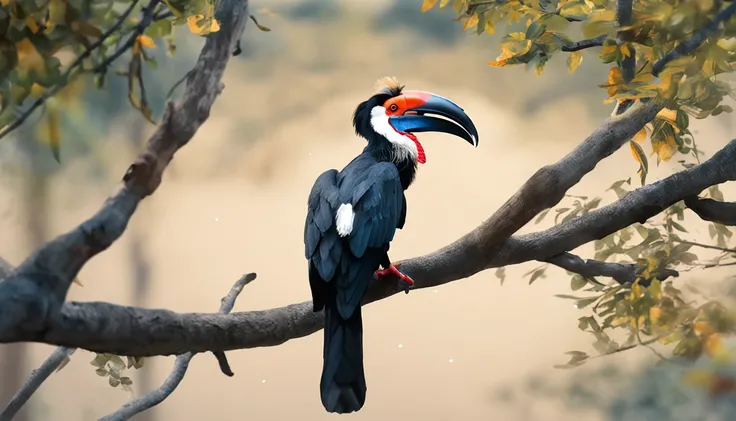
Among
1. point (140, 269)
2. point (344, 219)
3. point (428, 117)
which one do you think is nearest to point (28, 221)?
point (140, 269)

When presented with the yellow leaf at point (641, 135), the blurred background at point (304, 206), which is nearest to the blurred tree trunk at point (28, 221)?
the blurred background at point (304, 206)

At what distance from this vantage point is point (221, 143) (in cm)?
236

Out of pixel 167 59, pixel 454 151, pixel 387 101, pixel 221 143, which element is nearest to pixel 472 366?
pixel 454 151

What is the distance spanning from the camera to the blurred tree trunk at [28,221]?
2264 mm

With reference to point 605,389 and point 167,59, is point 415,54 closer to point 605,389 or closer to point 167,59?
point 167,59

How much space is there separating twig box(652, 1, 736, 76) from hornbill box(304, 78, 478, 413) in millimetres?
630

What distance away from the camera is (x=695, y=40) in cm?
167

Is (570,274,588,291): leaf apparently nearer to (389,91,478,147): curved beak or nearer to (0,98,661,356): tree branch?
(0,98,661,356): tree branch

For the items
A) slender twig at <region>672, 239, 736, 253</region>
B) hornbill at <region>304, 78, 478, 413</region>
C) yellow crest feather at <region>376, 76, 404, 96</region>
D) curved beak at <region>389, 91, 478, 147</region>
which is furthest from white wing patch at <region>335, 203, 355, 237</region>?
slender twig at <region>672, 239, 736, 253</region>

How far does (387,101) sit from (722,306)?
3.68ft

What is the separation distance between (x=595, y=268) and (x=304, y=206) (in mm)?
872

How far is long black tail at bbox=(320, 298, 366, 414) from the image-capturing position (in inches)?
65.5

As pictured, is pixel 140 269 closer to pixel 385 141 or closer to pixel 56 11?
pixel 385 141

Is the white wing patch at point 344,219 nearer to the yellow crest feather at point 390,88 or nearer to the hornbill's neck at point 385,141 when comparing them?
the hornbill's neck at point 385,141
